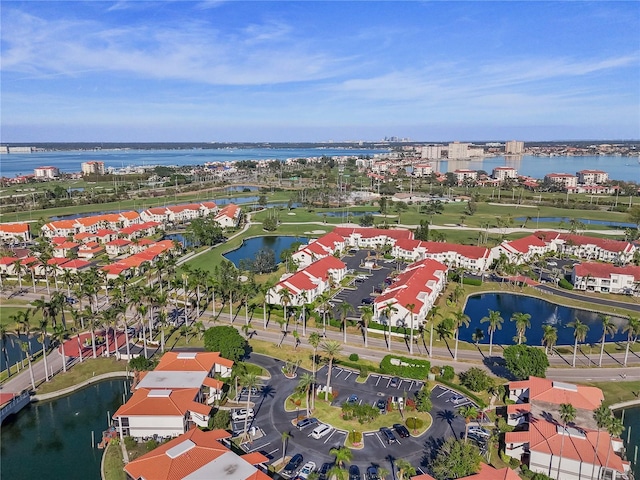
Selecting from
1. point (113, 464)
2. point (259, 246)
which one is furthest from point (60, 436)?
point (259, 246)

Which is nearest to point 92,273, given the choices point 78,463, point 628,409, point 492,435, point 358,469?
point 78,463

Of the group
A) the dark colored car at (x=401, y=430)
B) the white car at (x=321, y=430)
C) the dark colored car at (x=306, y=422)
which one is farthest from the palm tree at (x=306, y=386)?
the dark colored car at (x=401, y=430)

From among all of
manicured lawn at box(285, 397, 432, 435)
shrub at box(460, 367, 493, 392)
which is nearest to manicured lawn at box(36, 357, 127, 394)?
manicured lawn at box(285, 397, 432, 435)

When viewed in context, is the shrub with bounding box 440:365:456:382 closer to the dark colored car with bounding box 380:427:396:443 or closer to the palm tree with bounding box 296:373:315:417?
the dark colored car with bounding box 380:427:396:443

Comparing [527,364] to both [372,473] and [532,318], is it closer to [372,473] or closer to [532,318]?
[372,473]

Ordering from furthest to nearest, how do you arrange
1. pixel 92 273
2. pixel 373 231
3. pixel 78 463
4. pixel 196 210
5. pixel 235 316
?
pixel 196 210, pixel 373 231, pixel 92 273, pixel 235 316, pixel 78 463

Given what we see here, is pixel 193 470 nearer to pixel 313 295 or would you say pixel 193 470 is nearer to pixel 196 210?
pixel 313 295
